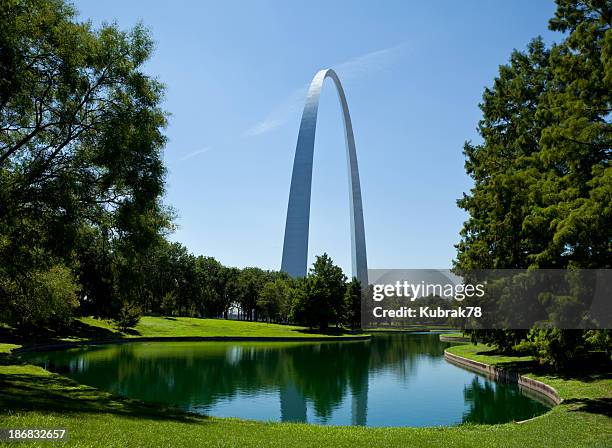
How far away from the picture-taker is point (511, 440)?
12445mm

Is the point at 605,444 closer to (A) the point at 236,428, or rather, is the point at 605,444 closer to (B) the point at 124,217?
(A) the point at 236,428

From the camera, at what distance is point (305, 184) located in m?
67.8

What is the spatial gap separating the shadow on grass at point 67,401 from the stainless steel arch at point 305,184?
1960 inches

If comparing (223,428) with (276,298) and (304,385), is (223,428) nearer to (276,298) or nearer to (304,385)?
(304,385)

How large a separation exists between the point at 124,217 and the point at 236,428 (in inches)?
318

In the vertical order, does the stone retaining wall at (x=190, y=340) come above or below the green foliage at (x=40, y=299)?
below

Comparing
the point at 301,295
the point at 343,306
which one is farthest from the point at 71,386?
the point at 343,306

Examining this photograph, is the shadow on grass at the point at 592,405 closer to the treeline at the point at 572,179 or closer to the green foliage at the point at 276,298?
the treeline at the point at 572,179

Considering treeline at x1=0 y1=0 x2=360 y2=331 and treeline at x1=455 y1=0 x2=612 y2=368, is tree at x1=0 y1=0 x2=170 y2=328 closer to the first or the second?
treeline at x1=0 y1=0 x2=360 y2=331

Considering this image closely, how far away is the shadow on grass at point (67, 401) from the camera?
1317 centimetres

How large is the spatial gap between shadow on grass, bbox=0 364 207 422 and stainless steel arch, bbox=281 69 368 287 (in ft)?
163

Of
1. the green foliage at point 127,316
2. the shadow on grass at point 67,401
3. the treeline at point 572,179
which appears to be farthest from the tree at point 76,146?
the green foliage at point 127,316

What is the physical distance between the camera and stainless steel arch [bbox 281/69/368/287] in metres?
67.4

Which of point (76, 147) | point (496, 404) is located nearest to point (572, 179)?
point (496, 404)
